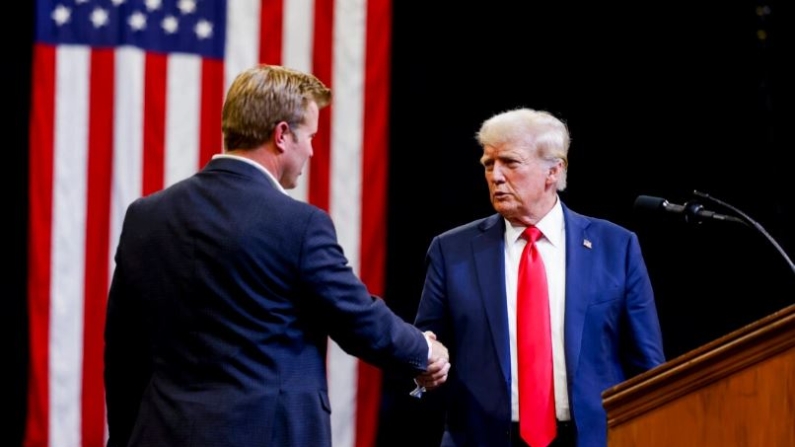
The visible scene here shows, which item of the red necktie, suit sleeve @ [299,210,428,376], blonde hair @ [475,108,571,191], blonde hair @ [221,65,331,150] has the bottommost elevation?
the red necktie

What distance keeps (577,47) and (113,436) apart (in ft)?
10.2

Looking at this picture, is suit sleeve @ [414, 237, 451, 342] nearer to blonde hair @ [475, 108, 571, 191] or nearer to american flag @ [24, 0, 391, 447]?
blonde hair @ [475, 108, 571, 191]

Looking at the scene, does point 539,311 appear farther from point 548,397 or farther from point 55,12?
point 55,12

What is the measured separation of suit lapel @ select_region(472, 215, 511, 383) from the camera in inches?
126

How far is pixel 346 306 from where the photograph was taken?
98.1 inches

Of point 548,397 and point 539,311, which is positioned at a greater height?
point 539,311

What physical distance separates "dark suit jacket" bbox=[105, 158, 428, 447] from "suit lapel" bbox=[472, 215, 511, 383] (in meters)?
0.69

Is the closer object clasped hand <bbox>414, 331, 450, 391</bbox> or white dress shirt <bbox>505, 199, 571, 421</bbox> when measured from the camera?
clasped hand <bbox>414, 331, 450, 391</bbox>

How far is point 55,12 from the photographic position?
484 cm

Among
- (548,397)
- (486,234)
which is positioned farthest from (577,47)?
(548,397)

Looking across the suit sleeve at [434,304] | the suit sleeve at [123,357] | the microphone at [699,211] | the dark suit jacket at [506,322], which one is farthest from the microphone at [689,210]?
the suit sleeve at [123,357]

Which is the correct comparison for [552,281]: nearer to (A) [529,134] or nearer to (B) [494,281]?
(B) [494,281]

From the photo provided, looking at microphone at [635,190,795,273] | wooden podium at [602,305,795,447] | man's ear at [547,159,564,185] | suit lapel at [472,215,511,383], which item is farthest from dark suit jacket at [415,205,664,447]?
wooden podium at [602,305,795,447]

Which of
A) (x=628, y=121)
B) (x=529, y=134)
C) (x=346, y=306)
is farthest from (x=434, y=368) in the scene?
(x=628, y=121)
